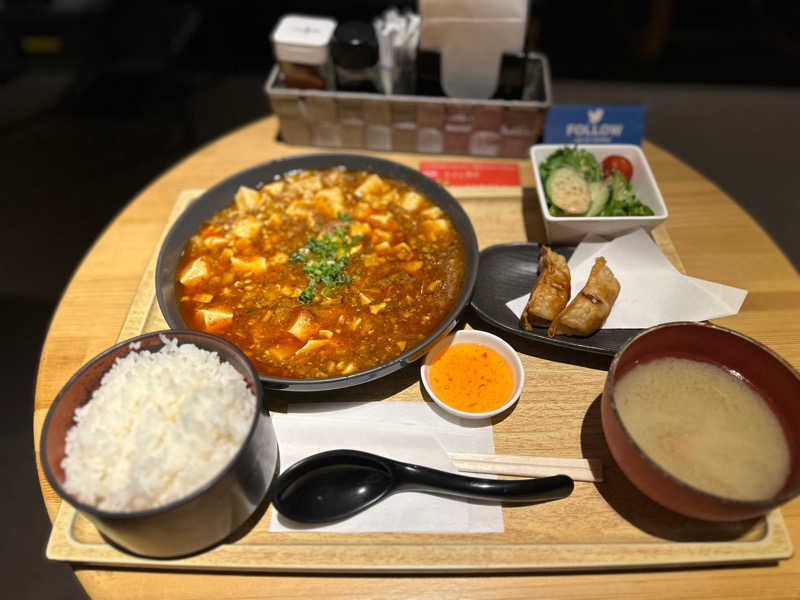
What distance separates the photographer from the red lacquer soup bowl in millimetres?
1416

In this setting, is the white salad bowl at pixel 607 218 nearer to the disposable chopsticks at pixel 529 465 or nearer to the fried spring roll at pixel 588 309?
the fried spring roll at pixel 588 309

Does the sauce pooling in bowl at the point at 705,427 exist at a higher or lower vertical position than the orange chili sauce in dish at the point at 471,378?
higher

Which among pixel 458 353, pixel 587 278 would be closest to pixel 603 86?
pixel 587 278

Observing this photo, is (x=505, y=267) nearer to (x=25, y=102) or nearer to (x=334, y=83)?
(x=334, y=83)

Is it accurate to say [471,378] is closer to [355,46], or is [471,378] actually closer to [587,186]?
[587,186]

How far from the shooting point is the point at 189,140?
548 centimetres

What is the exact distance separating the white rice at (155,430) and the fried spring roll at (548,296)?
1080 mm

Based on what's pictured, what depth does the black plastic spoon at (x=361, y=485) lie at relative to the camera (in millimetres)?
1640

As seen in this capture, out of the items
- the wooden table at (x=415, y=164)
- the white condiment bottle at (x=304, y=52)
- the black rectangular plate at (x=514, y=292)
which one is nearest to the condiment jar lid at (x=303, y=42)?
the white condiment bottle at (x=304, y=52)

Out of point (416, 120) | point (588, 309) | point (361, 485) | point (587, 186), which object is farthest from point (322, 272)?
point (587, 186)

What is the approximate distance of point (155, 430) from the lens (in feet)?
4.83

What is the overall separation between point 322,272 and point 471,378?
744 millimetres

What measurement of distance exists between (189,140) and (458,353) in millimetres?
4515

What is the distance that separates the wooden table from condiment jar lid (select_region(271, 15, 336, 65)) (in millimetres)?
498
